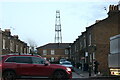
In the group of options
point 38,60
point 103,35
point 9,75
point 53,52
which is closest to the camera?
point 9,75

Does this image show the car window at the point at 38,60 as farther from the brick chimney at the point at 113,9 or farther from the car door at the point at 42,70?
the brick chimney at the point at 113,9

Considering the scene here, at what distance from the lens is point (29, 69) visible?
1841 cm

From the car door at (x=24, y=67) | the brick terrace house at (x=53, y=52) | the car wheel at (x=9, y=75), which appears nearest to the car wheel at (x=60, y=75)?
the car door at (x=24, y=67)

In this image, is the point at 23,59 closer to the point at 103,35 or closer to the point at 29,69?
the point at 29,69

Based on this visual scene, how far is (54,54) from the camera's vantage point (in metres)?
99.3

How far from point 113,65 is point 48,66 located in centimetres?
419

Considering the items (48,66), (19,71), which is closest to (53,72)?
(48,66)

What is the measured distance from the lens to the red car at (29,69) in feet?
60.4

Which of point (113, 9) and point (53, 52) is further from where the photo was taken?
point (53, 52)

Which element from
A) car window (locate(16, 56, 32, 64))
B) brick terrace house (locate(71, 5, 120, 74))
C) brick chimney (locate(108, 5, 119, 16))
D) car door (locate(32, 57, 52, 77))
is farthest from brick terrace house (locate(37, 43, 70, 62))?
car door (locate(32, 57, 52, 77))

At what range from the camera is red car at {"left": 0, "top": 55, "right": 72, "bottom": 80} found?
18.4 m

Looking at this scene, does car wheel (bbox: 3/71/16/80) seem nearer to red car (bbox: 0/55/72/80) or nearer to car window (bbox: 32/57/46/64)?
red car (bbox: 0/55/72/80)

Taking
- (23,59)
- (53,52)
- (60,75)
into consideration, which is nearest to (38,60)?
(23,59)

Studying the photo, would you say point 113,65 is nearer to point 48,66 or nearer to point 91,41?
point 48,66
